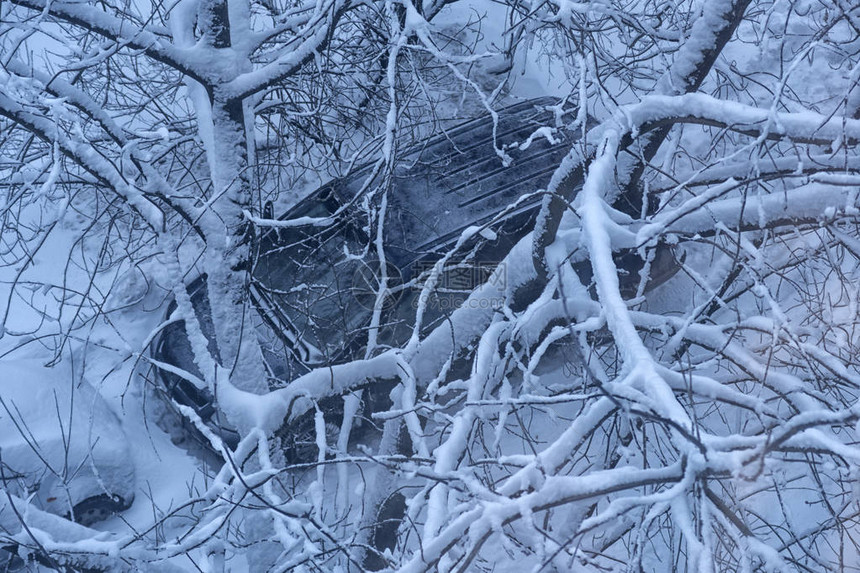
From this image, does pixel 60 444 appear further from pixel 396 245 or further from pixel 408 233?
pixel 408 233

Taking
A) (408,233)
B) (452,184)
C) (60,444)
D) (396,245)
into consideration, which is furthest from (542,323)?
(60,444)

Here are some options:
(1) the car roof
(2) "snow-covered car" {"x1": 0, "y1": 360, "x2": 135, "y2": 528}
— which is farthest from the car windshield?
(2) "snow-covered car" {"x1": 0, "y1": 360, "x2": 135, "y2": 528}

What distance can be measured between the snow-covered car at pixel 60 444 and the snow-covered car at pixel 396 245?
0.58 m

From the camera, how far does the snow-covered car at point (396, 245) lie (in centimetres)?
461

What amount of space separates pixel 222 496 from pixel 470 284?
7.52 feet

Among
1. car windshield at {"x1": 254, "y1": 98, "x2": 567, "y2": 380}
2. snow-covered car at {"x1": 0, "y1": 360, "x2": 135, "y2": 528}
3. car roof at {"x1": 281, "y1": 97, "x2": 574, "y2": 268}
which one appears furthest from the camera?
car roof at {"x1": 281, "y1": 97, "x2": 574, "y2": 268}

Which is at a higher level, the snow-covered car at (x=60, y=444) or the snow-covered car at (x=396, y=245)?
the snow-covered car at (x=396, y=245)

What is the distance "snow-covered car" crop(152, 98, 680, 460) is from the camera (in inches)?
182

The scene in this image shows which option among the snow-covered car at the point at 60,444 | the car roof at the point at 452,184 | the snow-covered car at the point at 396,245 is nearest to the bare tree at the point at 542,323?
the snow-covered car at the point at 396,245

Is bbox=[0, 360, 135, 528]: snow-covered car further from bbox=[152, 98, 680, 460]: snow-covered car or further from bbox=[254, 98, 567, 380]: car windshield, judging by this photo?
bbox=[254, 98, 567, 380]: car windshield

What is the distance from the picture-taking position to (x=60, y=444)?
15.0 ft

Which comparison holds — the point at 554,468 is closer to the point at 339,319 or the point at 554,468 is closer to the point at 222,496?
the point at 222,496

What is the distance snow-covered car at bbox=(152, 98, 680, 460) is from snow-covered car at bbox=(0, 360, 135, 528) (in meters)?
0.58

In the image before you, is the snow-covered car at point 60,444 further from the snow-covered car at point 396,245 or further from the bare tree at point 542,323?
the bare tree at point 542,323
